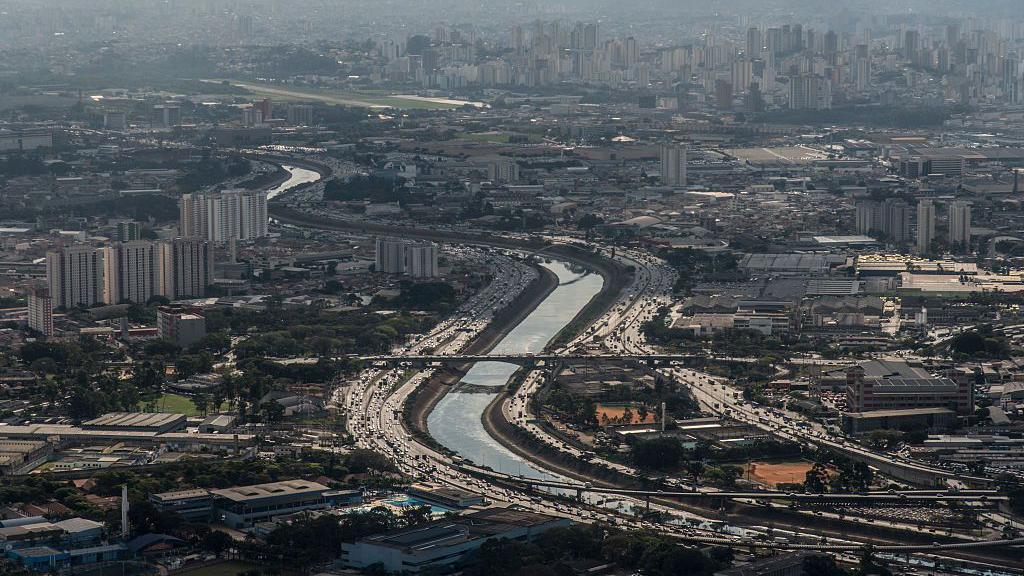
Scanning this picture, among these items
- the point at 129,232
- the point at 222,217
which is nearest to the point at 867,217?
the point at 222,217

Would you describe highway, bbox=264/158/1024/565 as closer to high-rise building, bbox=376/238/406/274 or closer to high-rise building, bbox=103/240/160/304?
high-rise building, bbox=376/238/406/274

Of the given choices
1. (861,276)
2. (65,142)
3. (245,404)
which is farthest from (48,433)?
(65,142)

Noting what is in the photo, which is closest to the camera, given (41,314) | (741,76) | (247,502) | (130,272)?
(247,502)

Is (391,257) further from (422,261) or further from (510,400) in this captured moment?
(510,400)

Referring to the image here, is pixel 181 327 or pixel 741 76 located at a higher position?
pixel 741 76

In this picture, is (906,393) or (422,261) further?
(422,261)

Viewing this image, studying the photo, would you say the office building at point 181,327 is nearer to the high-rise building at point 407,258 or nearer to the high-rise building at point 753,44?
the high-rise building at point 407,258

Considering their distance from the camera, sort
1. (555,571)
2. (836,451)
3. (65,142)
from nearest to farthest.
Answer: (555,571)
(836,451)
(65,142)

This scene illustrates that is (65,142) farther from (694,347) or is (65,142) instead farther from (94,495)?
(94,495)
